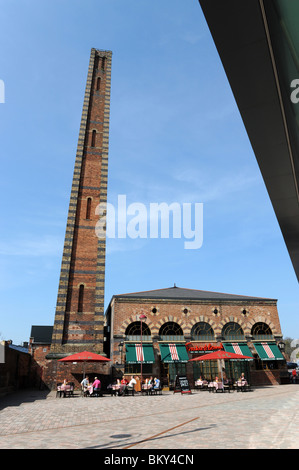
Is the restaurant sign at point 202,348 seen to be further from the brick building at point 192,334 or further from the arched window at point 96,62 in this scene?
the arched window at point 96,62

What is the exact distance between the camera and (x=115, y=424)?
895 centimetres

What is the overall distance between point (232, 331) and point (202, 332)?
279 cm

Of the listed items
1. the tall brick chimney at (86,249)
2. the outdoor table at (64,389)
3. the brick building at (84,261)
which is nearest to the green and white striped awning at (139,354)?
the brick building at (84,261)

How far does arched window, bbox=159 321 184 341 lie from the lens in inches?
983

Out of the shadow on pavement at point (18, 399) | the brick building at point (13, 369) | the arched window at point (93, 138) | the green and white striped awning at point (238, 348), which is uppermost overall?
the arched window at point (93, 138)

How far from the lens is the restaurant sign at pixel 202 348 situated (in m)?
24.8

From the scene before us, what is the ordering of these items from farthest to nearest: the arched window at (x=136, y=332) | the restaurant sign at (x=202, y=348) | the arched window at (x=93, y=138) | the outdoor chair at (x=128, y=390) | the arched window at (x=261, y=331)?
the arched window at (x=93, y=138), the arched window at (x=261, y=331), the restaurant sign at (x=202, y=348), the arched window at (x=136, y=332), the outdoor chair at (x=128, y=390)

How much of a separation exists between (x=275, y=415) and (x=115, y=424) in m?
5.32

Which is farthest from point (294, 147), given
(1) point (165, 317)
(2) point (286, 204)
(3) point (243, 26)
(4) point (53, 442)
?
(1) point (165, 317)

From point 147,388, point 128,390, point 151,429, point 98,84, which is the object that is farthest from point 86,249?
point 98,84

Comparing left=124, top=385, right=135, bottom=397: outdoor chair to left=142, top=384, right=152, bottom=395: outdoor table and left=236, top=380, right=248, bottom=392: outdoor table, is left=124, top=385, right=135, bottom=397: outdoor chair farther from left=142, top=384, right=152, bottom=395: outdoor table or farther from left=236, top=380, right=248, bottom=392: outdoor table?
left=236, top=380, right=248, bottom=392: outdoor table

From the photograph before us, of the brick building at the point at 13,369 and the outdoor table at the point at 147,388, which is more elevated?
the brick building at the point at 13,369

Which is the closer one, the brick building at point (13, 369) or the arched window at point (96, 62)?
the brick building at point (13, 369)
